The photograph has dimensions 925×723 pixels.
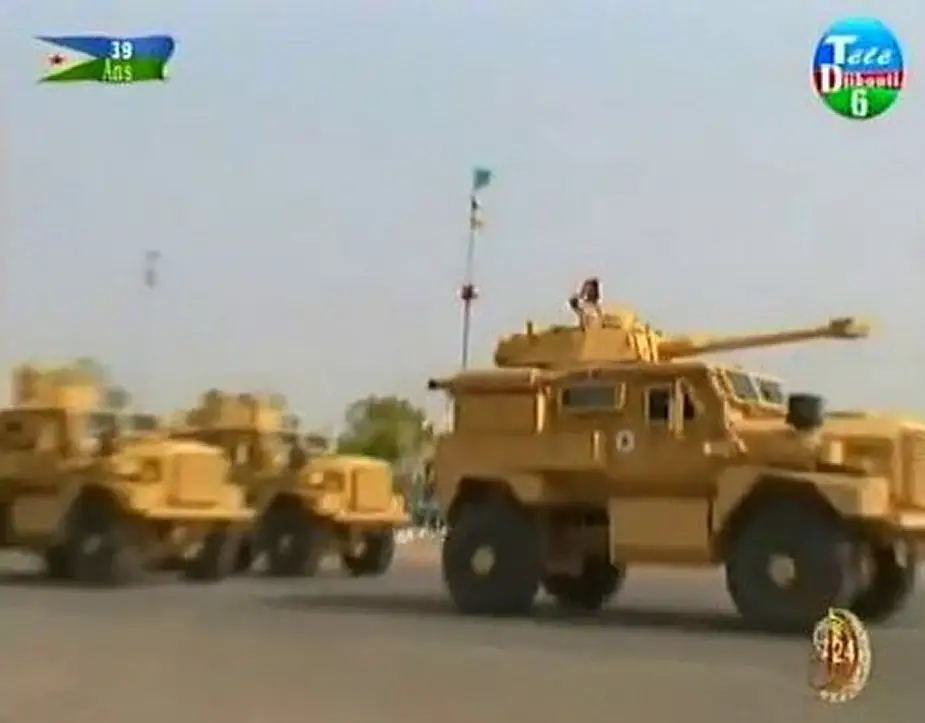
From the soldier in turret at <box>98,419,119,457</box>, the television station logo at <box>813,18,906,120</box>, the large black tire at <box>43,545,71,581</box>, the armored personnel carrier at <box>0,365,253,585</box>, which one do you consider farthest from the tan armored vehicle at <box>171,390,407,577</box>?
the television station logo at <box>813,18,906,120</box>

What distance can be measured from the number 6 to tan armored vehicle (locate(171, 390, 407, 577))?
14854mm

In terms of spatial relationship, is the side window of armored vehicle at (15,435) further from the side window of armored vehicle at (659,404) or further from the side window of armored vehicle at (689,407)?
the side window of armored vehicle at (689,407)

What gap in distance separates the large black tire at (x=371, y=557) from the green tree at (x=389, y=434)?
1.09 meters

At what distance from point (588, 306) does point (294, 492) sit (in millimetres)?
7444

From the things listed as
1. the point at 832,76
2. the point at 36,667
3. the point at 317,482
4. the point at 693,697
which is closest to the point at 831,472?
the point at 693,697

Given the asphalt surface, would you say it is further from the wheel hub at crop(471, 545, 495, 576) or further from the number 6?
the number 6

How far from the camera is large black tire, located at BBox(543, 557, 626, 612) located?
53.8 feet

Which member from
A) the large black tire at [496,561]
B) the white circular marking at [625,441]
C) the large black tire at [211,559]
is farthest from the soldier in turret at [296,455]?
the white circular marking at [625,441]

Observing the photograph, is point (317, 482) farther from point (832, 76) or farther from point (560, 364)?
point (832, 76)

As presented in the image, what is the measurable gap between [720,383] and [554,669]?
14.1 feet

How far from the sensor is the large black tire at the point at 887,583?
14.5 m

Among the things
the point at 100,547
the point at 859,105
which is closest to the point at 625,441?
the point at 100,547

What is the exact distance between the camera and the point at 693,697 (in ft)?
31.2

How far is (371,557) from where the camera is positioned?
22875mm
